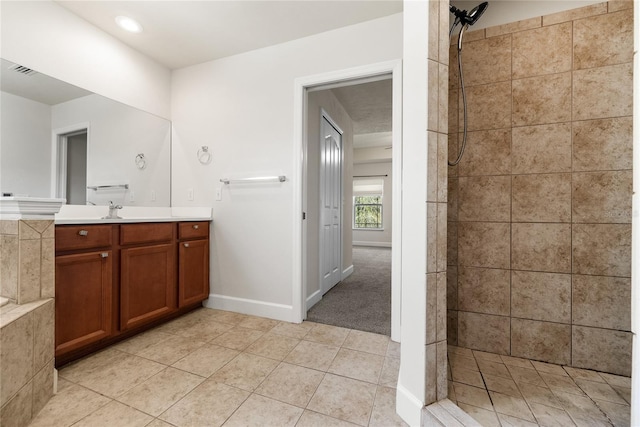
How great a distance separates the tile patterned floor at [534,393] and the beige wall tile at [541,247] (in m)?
0.55

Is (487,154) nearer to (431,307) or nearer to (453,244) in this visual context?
(453,244)

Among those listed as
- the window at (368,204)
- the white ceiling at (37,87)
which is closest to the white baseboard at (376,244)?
the window at (368,204)

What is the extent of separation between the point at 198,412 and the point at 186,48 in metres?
2.67

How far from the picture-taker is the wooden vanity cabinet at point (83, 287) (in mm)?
1453

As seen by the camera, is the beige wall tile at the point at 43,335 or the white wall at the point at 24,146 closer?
the beige wall tile at the point at 43,335

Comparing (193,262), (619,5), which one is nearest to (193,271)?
(193,262)

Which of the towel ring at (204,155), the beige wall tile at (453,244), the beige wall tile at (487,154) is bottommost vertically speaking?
the beige wall tile at (453,244)

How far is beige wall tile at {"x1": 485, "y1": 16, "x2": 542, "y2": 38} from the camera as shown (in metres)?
1.56

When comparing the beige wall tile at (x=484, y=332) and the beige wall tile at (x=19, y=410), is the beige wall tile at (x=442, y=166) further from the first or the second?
the beige wall tile at (x=19, y=410)

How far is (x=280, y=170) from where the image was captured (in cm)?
223

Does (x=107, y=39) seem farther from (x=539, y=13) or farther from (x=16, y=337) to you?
(x=539, y=13)

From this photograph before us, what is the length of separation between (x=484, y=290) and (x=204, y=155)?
254cm

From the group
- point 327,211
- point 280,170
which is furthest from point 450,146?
point 327,211

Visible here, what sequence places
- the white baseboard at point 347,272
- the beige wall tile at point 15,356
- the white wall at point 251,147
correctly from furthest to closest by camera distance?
the white baseboard at point 347,272 → the white wall at point 251,147 → the beige wall tile at point 15,356
